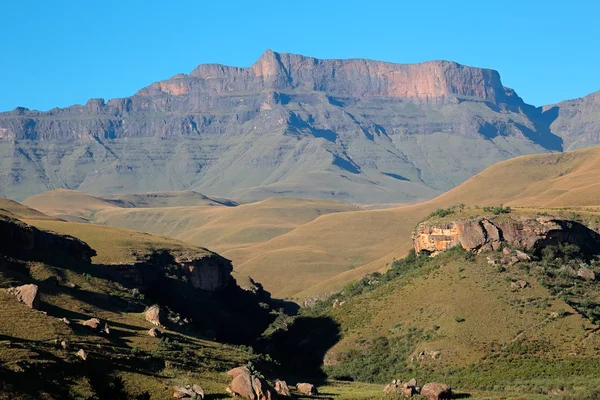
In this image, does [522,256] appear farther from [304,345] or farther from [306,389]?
[306,389]

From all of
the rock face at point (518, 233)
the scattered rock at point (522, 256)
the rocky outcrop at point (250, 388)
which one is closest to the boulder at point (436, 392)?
the rocky outcrop at point (250, 388)

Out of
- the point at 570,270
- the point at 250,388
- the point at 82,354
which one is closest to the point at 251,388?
the point at 250,388

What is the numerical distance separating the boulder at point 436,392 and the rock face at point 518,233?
33999mm

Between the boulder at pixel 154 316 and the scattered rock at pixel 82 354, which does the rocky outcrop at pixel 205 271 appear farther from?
the scattered rock at pixel 82 354

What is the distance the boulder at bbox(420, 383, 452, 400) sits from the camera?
71.9 m

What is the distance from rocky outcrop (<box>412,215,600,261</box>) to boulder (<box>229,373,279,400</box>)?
4565 centimetres

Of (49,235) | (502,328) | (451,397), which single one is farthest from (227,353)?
(49,235)

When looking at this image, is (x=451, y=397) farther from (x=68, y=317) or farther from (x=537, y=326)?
(x=68, y=317)

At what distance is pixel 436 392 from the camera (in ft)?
236

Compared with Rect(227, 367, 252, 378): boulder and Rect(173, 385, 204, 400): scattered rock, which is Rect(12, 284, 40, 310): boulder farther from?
Rect(173, 385, 204, 400): scattered rock

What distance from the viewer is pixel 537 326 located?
9038 centimetres

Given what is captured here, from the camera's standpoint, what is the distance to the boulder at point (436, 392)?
236ft

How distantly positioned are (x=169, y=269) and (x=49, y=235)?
2458 centimetres

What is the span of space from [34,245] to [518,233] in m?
53.7
